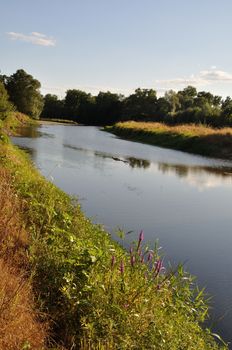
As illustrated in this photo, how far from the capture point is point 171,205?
49.4ft

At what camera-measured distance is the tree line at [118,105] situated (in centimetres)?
6658

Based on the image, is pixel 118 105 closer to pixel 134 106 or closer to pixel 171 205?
pixel 134 106

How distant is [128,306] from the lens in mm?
5219

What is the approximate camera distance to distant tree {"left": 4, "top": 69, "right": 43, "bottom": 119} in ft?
298

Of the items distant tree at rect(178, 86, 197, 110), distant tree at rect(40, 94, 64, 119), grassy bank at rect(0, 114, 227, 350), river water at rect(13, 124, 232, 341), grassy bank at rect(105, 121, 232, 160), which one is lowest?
river water at rect(13, 124, 232, 341)

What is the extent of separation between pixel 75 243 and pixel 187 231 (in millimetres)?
5475

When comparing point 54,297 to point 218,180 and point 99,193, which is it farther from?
point 218,180

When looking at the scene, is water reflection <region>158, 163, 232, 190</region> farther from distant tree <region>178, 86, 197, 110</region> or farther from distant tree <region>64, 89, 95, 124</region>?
distant tree <region>64, 89, 95, 124</region>

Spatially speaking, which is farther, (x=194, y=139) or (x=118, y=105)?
(x=118, y=105)

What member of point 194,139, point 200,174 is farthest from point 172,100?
point 200,174

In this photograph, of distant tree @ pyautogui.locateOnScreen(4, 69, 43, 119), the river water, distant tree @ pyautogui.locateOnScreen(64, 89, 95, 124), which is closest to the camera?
the river water

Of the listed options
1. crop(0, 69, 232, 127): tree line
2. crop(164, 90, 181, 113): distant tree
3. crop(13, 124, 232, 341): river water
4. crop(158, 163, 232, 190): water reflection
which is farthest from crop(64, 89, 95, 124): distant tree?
crop(13, 124, 232, 341): river water

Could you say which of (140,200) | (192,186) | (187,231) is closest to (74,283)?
(187,231)

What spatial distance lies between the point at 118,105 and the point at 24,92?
41089 millimetres
